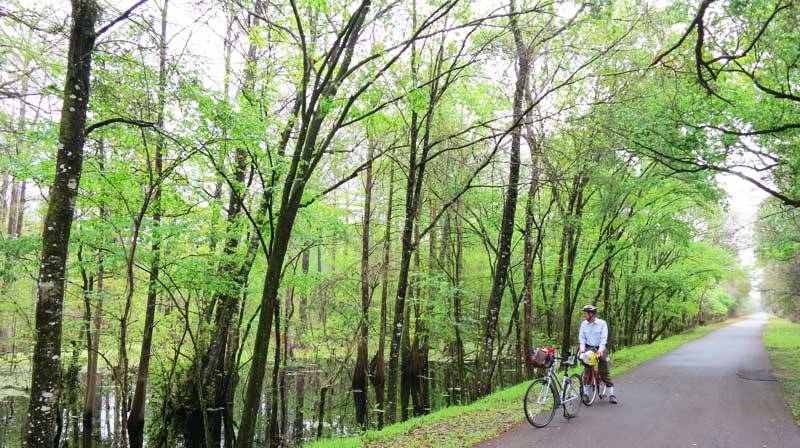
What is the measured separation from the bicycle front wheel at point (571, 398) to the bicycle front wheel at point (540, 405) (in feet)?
0.71

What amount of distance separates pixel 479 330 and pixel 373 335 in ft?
16.0

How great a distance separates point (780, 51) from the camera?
7.85 meters

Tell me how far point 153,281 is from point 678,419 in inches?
404

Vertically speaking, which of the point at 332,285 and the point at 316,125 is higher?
the point at 316,125

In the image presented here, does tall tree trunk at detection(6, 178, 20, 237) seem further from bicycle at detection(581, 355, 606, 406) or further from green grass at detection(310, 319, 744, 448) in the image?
bicycle at detection(581, 355, 606, 406)

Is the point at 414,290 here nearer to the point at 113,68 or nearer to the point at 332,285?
the point at 332,285

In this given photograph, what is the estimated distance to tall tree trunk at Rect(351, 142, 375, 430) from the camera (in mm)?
14550

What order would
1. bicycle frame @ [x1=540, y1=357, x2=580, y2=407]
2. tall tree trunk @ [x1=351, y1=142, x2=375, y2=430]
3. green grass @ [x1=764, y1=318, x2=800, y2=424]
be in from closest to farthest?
bicycle frame @ [x1=540, y1=357, x2=580, y2=407] → green grass @ [x1=764, y1=318, x2=800, y2=424] → tall tree trunk @ [x1=351, y1=142, x2=375, y2=430]

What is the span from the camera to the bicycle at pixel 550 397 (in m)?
7.08

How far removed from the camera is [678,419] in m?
7.80

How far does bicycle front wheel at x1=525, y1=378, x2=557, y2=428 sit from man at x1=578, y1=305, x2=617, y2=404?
1.30 m

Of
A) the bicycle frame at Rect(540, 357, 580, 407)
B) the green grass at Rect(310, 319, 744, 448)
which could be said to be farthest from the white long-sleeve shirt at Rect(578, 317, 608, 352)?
the green grass at Rect(310, 319, 744, 448)

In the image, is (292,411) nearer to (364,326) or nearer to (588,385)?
(364,326)

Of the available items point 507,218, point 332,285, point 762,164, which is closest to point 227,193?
point 332,285
